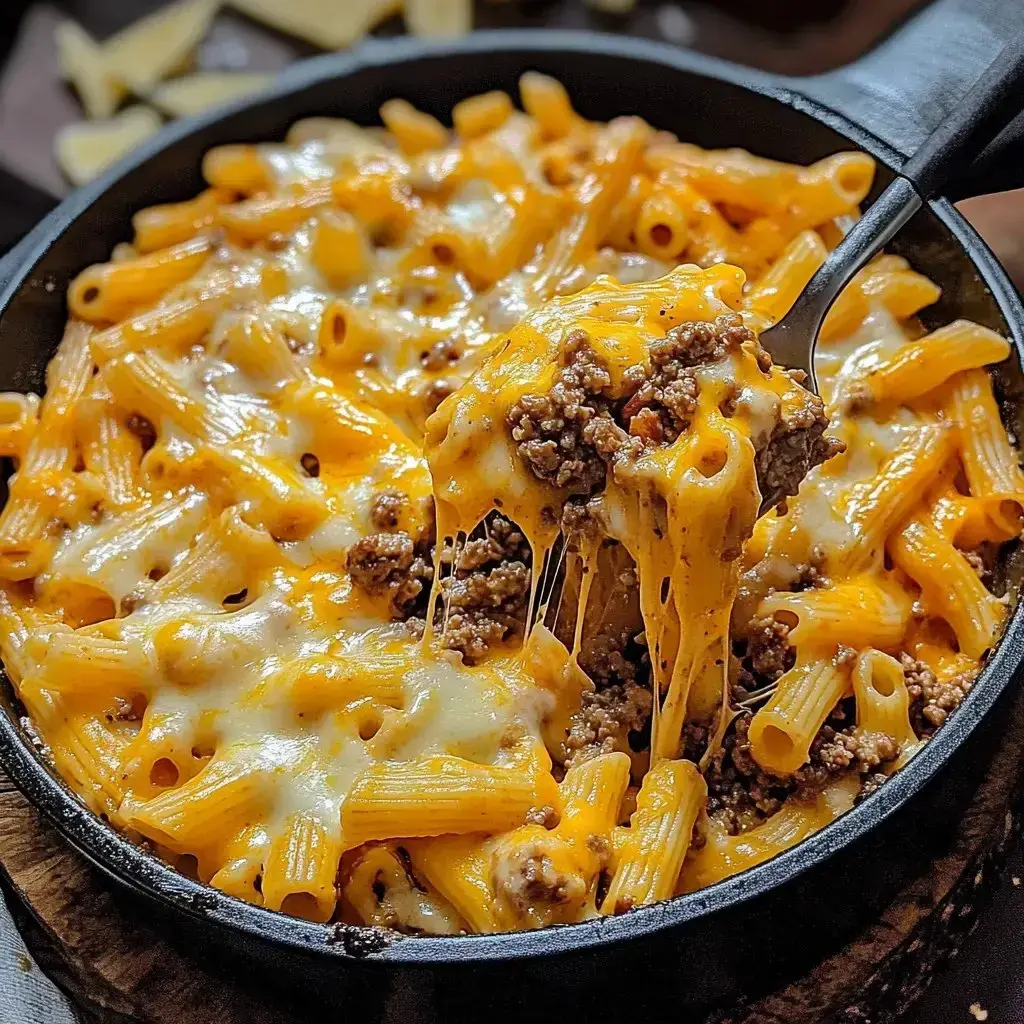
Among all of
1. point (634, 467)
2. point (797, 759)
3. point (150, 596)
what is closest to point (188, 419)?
point (150, 596)

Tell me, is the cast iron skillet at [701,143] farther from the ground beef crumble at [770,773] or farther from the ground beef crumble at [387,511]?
the ground beef crumble at [387,511]

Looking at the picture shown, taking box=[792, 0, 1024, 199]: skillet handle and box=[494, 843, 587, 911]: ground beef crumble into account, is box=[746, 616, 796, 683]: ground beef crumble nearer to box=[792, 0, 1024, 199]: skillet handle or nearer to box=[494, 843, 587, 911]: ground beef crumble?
box=[494, 843, 587, 911]: ground beef crumble

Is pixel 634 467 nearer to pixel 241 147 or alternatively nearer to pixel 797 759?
pixel 797 759

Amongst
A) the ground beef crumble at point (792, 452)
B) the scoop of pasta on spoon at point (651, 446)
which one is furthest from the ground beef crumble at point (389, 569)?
the ground beef crumble at point (792, 452)

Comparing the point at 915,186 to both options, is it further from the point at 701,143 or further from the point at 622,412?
the point at 701,143

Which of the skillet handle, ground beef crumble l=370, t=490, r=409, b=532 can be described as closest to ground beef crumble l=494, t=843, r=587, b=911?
ground beef crumble l=370, t=490, r=409, b=532

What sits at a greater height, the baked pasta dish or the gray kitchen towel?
the baked pasta dish
